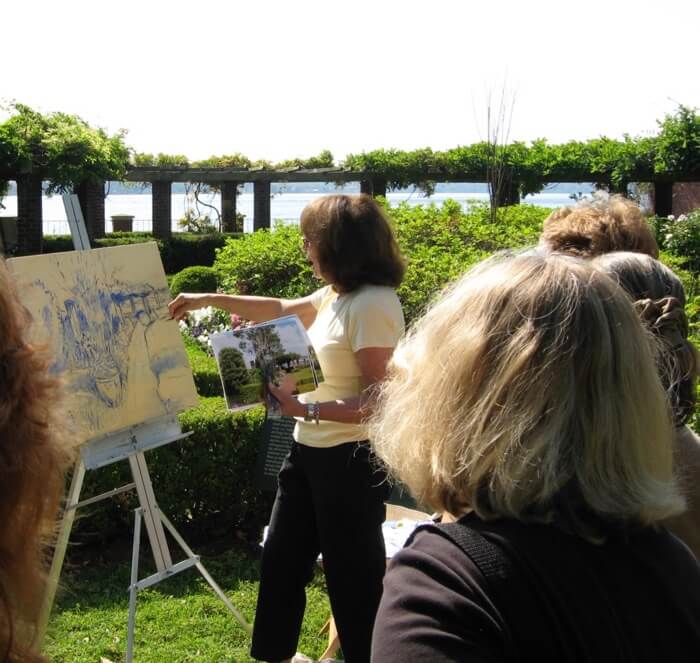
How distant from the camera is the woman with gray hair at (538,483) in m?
1.11

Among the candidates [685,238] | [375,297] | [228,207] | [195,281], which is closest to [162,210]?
[228,207]

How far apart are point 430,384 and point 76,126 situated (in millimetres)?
15296

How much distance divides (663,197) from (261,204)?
10544 mm

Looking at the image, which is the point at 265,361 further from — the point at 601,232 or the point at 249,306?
the point at 601,232

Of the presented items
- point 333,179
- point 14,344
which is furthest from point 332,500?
point 333,179

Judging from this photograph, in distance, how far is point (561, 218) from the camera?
114 inches

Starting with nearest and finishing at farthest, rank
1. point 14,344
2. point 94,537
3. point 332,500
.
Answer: point 14,344 → point 332,500 → point 94,537

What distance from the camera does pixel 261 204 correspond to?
23734 millimetres

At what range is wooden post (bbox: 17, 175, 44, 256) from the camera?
16609 mm

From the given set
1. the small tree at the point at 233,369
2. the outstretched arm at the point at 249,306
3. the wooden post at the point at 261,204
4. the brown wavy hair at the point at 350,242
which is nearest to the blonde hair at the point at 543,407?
the brown wavy hair at the point at 350,242

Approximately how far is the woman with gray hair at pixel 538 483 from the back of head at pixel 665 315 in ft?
2.02

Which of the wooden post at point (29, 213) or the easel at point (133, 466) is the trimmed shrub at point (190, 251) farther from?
the easel at point (133, 466)

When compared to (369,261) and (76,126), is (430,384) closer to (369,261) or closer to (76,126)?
(369,261)

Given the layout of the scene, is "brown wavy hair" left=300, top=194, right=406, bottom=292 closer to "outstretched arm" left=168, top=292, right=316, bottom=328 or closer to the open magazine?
the open magazine
